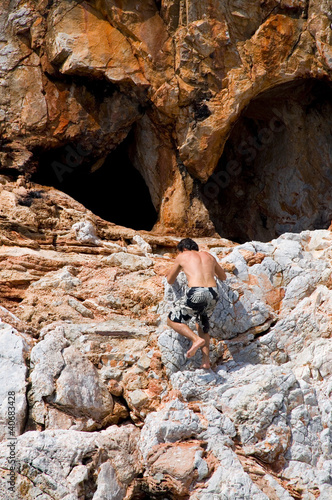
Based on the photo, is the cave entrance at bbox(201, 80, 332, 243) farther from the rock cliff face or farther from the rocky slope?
the rocky slope

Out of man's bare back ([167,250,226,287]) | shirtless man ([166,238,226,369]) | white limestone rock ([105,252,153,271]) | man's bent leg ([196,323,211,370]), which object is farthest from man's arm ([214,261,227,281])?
white limestone rock ([105,252,153,271])

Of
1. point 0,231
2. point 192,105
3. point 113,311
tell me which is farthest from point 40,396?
point 192,105

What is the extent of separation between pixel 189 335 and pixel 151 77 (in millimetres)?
4942

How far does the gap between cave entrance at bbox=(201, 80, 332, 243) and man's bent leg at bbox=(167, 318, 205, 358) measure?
199 inches

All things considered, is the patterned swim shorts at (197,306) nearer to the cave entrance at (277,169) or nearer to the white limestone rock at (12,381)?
the white limestone rock at (12,381)

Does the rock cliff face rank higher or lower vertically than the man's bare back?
higher

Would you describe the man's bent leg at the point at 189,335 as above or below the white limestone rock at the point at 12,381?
above

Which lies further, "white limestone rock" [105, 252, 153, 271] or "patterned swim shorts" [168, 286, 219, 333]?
"white limestone rock" [105, 252, 153, 271]

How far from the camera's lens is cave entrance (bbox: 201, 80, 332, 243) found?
31.9 ft

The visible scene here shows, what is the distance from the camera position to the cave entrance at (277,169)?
31.9 ft

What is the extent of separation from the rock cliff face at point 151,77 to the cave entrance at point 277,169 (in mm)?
736

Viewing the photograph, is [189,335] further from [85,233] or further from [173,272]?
[85,233]

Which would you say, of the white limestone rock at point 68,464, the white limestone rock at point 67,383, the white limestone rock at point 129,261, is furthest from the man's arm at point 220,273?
the white limestone rock at point 68,464

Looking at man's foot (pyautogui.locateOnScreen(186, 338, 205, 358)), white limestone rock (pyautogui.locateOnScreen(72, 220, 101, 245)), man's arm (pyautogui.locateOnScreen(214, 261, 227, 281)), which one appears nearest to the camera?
man's foot (pyautogui.locateOnScreen(186, 338, 205, 358))
